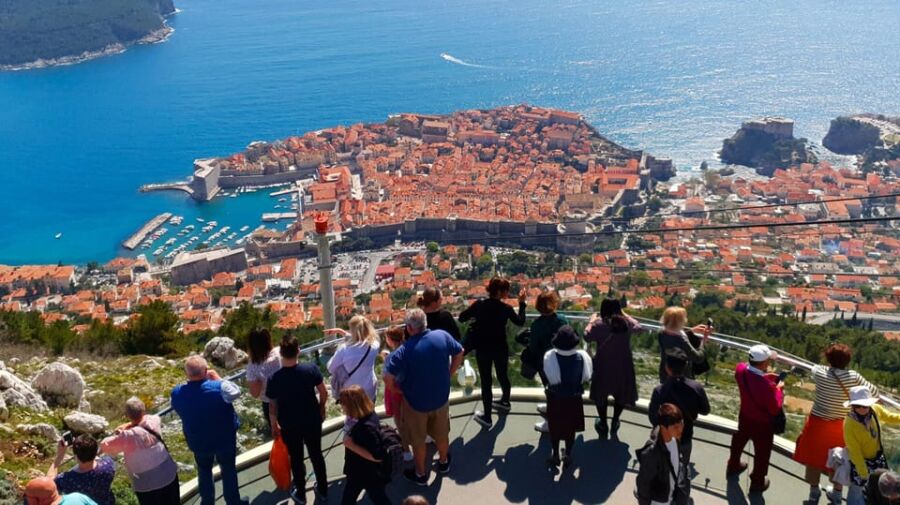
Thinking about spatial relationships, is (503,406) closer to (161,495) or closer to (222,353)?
(161,495)

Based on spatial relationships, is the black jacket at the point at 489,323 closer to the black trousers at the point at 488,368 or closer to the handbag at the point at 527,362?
the black trousers at the point at 488,368

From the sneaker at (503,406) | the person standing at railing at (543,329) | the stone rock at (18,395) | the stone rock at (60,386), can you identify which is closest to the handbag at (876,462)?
the person standing at railing at (543,329)

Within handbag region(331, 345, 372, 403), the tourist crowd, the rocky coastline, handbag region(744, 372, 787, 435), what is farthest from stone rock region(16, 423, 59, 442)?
the rocky coastline

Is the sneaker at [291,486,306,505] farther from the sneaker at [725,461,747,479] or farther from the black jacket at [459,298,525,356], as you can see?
the sneaker at [725,461,747,479]

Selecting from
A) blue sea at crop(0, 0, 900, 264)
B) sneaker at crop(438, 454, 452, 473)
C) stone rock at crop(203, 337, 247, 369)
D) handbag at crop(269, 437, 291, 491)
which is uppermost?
handbag at crop(269, 437, 291, 491)

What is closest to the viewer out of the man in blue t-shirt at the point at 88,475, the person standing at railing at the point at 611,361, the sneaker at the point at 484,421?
the man in blue t-shirt at the point at 88,475

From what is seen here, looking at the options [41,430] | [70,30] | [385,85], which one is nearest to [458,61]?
[385,85]

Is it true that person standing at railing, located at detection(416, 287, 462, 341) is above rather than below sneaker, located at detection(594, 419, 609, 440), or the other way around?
above
